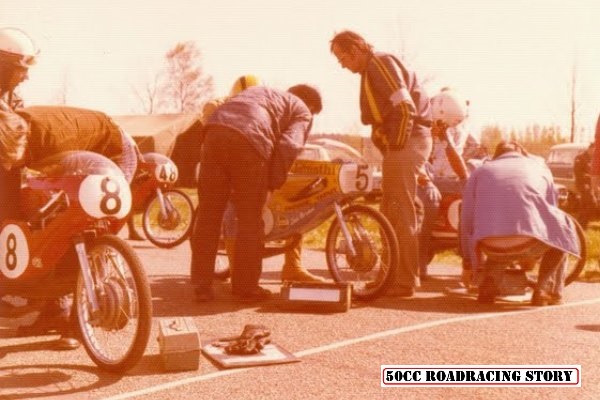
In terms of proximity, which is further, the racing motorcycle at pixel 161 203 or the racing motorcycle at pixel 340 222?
the racing motorcycle at pixel 161 203

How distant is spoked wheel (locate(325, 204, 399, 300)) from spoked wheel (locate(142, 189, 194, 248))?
4.24 meters

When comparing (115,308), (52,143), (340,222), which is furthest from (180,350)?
(340,222)

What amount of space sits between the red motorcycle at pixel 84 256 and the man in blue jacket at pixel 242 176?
157cm

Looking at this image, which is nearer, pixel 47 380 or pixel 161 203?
pixel 47 380

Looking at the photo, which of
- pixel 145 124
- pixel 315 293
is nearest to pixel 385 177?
pixel 315 293

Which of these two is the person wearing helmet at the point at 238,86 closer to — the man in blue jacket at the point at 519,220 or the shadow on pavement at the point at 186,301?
the shadow on pavement at the point at 186,301

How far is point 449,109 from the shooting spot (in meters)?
7.59

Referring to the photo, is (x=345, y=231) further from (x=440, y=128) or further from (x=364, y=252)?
(x=440, y=128)

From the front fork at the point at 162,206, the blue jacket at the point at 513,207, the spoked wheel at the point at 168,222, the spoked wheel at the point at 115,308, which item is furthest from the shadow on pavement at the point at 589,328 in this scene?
the front fork at the point at 162,206

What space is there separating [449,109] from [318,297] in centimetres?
252

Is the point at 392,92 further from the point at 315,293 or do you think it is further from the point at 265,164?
the point at 315,293

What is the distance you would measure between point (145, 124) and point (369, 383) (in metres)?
22.0

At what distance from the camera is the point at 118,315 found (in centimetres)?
419

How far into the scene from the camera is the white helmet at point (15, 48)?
15.5 feet
